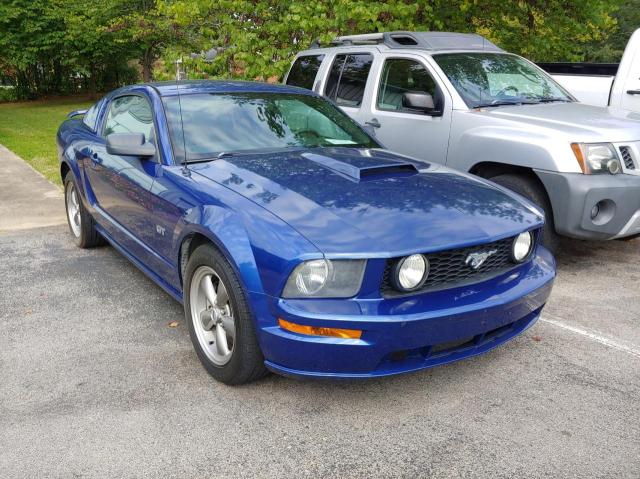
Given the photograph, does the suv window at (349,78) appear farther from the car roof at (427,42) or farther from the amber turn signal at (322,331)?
the amber turn signal at (322,331)

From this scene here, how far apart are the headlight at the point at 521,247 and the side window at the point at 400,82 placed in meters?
2.80

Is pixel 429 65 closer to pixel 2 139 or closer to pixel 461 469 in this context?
pixel 461 469

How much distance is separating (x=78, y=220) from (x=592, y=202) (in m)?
4.54

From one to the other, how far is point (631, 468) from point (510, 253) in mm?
1131

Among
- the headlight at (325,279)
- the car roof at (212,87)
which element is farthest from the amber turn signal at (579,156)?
the headlight at (325,279)

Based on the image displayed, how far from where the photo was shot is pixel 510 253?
10.7ft

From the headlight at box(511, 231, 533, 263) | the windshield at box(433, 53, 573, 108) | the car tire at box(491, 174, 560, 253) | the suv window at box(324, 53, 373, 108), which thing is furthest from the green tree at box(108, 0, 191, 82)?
the headlight at box(511, 231, 533, 263)

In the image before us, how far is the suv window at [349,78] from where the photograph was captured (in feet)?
21.9

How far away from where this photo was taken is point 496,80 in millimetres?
6027

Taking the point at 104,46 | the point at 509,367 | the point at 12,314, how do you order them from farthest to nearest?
the point at 104,46 → the point at 12,314 → the point at 509,367

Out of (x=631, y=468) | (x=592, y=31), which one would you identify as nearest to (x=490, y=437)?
(x=631, y=468)

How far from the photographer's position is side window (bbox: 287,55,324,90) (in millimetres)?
7301

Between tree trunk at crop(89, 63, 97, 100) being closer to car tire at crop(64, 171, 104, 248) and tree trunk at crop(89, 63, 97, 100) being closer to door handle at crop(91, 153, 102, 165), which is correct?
car tire at crop(64, 171, 104, 248)

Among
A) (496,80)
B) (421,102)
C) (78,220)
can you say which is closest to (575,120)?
(496,80)
